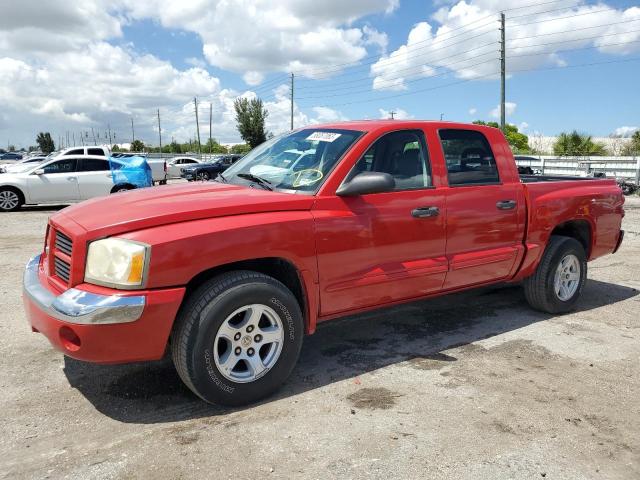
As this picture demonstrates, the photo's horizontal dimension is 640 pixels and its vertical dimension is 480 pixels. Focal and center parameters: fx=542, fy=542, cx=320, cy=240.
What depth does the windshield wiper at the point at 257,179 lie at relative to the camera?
387 centimetres

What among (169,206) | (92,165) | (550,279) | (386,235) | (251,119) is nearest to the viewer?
(169,206)

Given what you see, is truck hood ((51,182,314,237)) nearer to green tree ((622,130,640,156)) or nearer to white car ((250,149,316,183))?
white car ((250,149,316,183))

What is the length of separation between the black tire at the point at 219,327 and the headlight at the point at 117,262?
14.6 inches

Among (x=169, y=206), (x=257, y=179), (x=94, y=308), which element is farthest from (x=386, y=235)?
(x=94, y=308)

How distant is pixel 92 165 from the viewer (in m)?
14.7

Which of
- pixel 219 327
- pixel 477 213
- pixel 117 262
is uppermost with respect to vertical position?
pixel 477 213

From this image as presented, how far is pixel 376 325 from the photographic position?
4.92 metres

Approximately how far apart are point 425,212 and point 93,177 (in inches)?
499

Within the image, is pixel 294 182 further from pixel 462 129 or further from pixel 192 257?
pixel 462 129

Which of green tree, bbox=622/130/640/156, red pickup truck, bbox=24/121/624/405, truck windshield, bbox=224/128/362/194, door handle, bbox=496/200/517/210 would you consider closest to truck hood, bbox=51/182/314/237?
red pickup truck, bbox=24/121/624/405

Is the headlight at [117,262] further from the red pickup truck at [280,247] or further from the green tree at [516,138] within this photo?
the green tree at [516,138]

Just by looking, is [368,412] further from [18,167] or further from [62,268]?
[18,167]

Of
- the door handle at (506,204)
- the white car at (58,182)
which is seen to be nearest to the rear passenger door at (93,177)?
the white car at (58,182)

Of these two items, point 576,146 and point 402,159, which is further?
point 576,146
